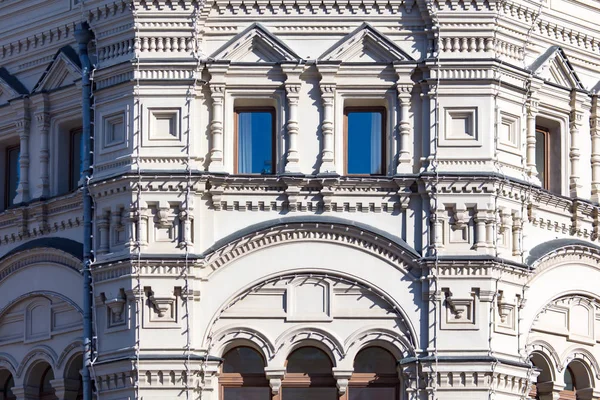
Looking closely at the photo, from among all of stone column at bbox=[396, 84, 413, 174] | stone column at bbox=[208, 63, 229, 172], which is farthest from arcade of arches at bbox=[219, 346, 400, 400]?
stone column at bbox=[208, 63, 229, 172]

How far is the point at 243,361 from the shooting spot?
107ft

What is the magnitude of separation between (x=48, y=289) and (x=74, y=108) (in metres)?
3.42

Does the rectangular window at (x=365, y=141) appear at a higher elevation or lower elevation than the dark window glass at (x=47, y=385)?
higher

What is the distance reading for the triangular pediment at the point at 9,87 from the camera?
36156 millimetres

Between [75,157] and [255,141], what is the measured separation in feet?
13.3

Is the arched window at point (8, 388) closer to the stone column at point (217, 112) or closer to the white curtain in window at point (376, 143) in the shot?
the stone column at point (217, 112)

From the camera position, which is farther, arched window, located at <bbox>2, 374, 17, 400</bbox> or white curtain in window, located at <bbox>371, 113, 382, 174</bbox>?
arched window, located at <bbox>2, 374, 17, 400</bbox>

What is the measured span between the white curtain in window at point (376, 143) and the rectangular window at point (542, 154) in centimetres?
346

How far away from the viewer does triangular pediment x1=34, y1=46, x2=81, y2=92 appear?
34.8 m

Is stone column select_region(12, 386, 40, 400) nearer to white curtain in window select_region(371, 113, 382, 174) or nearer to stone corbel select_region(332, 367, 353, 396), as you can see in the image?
stone corbel select_region(332, 367, 353, 396)

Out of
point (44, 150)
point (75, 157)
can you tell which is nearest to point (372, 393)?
point (75, 157)

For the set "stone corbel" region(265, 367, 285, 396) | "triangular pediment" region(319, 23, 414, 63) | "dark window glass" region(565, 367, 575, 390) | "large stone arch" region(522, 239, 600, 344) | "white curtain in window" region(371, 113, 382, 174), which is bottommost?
"stone corbel" region(265, 367, 285, 396)

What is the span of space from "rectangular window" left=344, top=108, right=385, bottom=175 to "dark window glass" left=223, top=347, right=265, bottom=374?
12.0 ft

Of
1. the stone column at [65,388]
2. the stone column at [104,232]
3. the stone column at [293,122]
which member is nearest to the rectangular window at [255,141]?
the stone column at [293,122]
